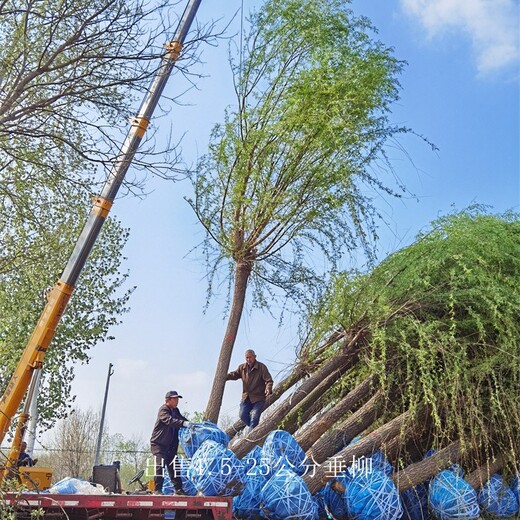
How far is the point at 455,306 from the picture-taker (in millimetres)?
10930

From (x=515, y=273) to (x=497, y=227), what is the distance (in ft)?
2.70

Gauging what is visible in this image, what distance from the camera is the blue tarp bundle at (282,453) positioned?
9.70 m

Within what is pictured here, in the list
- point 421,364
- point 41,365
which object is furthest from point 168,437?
point 421,364

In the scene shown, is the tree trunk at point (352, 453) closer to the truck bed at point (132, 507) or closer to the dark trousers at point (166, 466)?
the truck bed at point (132, 507)

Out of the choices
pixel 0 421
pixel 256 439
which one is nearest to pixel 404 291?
pixel 256 439

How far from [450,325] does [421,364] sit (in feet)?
3.03

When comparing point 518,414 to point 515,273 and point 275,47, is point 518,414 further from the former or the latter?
point 275,47

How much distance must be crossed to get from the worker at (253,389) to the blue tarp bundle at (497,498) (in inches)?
138

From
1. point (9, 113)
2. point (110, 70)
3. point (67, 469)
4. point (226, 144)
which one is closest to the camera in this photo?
point (9, 113)

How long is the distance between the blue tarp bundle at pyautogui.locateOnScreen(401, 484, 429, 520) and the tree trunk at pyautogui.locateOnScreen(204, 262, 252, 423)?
3.22 m

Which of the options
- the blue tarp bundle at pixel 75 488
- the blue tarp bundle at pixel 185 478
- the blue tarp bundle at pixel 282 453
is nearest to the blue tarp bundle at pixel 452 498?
the blue tarp bundle at pixel 282 453

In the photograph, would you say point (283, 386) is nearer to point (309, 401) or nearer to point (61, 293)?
point (309, 401)

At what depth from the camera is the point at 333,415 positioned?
11070 millimetres

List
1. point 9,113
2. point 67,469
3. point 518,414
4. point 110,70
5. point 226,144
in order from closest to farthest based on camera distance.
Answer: point 9,113, point 110,70, point 518,414, point 226,144, point 67,469
